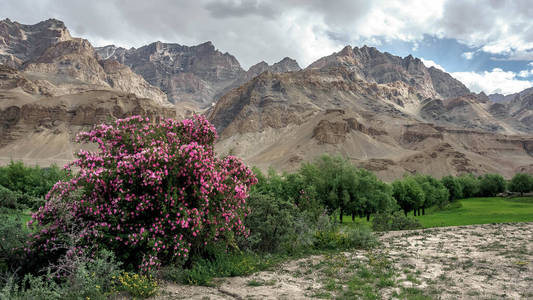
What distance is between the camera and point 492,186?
75250 millimetres

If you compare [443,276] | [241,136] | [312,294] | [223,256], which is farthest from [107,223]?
[241,136]

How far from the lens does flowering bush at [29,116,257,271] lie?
25.7 ft

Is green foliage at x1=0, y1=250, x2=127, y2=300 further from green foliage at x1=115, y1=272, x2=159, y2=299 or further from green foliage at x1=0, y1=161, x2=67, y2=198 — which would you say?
green foliage at x1=0, y1=161, x2=67, y2=198

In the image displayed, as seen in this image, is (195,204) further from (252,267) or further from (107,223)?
(252,267)

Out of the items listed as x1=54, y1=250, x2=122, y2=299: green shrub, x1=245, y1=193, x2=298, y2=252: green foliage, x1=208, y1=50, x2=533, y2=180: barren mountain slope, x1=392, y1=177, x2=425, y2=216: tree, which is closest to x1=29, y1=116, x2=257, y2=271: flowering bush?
x1=54, y1=250, x2=122, y2=299: green shrub

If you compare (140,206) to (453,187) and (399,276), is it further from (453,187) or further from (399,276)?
(453,187)

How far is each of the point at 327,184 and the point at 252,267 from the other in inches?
976

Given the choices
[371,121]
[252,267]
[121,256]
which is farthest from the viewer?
[371,121]

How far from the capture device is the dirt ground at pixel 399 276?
7.65 meters

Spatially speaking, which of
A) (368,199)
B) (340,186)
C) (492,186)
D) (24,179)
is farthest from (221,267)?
(492,186)

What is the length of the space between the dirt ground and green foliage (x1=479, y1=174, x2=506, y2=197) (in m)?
74.3

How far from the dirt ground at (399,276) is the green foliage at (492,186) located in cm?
7434

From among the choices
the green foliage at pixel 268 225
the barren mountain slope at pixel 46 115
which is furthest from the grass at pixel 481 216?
the barren mountain slope at pixel 46 115

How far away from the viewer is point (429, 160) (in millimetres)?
128750
